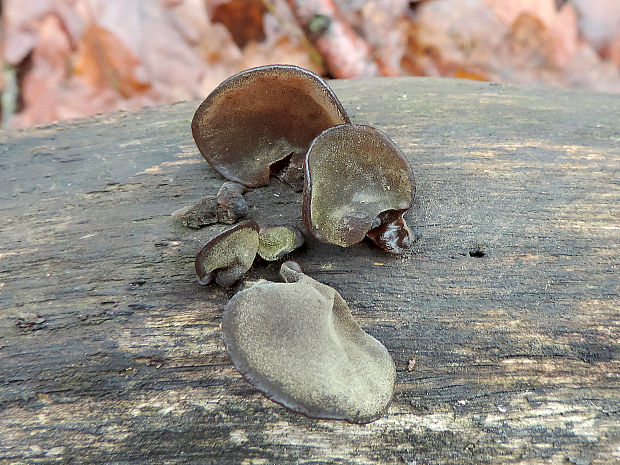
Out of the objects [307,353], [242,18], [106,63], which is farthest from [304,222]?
[242,18]

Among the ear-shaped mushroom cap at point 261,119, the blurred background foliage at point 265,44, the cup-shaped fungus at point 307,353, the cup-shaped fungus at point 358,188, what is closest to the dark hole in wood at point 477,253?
the cup-shaped fungus at point 358,188

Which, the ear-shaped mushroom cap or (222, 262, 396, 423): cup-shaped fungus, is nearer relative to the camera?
A: (222, 262, 396, 423): cup-shaped fungus

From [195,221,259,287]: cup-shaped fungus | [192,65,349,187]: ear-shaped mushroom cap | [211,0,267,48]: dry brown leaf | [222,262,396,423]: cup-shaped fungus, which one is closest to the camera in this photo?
[222,262,396,423]: cup-shaped fungus

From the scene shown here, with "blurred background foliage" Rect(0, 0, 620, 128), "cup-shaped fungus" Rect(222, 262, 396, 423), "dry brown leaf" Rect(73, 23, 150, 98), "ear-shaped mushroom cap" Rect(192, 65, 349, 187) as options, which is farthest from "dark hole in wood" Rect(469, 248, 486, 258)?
"dry brown leaf" Rect(73, 23, 150, 98)

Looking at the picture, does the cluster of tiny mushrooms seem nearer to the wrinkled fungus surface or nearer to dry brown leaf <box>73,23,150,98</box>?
the wrinkled fungus surface

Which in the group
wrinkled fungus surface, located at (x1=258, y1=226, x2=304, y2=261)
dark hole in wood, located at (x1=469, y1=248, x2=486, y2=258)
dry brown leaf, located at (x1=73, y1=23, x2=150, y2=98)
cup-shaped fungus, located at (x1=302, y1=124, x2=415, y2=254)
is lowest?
dry brown leaf, located at (x1=73, y1=23, x2=150, y2=98)

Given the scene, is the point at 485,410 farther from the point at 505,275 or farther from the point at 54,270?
the point at 54,270

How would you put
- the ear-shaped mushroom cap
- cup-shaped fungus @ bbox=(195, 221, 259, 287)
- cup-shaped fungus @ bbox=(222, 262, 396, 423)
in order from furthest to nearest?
the ear-shaped mushroom cap < cup-shaped fungus @ bbox=(195, 221, 259, 287) < cup-shaped fungus @ bbox=(222, 262, 396, 423)
